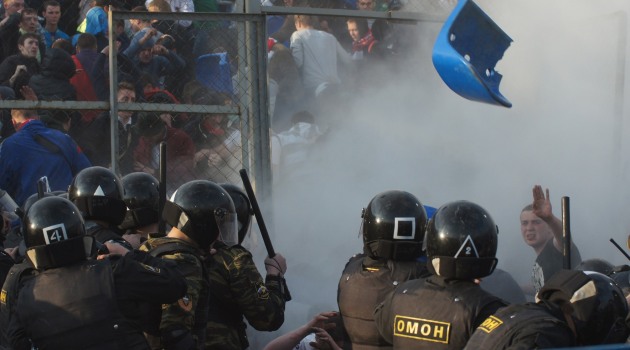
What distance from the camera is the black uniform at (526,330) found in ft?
10.6

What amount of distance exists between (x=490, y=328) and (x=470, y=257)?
0.64 meters

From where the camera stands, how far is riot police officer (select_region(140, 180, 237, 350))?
407 centimetres

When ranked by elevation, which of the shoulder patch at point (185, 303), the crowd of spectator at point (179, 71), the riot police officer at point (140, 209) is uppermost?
the crowd of spectator at point (179, 71)

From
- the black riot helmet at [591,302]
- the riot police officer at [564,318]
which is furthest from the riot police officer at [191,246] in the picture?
the black riot helmet at [591,302]

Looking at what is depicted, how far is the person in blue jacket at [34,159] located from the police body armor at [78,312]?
2.93 m

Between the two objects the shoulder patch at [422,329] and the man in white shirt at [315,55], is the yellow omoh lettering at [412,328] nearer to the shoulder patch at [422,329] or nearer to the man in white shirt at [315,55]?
the shoulder patch at [422,329]

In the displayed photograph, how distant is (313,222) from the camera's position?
23.5 ft

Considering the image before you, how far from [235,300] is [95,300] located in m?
0.74

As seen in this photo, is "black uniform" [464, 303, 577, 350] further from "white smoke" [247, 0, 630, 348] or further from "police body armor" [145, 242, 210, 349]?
"white smoke" [247, 0, 630, 348]

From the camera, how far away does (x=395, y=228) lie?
4598mm

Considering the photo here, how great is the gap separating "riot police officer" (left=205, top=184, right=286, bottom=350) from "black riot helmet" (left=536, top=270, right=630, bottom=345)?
134 cm

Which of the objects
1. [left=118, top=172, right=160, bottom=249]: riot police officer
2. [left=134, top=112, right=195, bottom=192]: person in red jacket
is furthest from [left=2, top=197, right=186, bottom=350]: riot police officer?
[left=134, top=112, right=195, bottom=192]: person in red jacket

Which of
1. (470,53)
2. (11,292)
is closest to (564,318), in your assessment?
(11,292)

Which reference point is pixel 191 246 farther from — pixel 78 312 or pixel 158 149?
pixel 158 149
